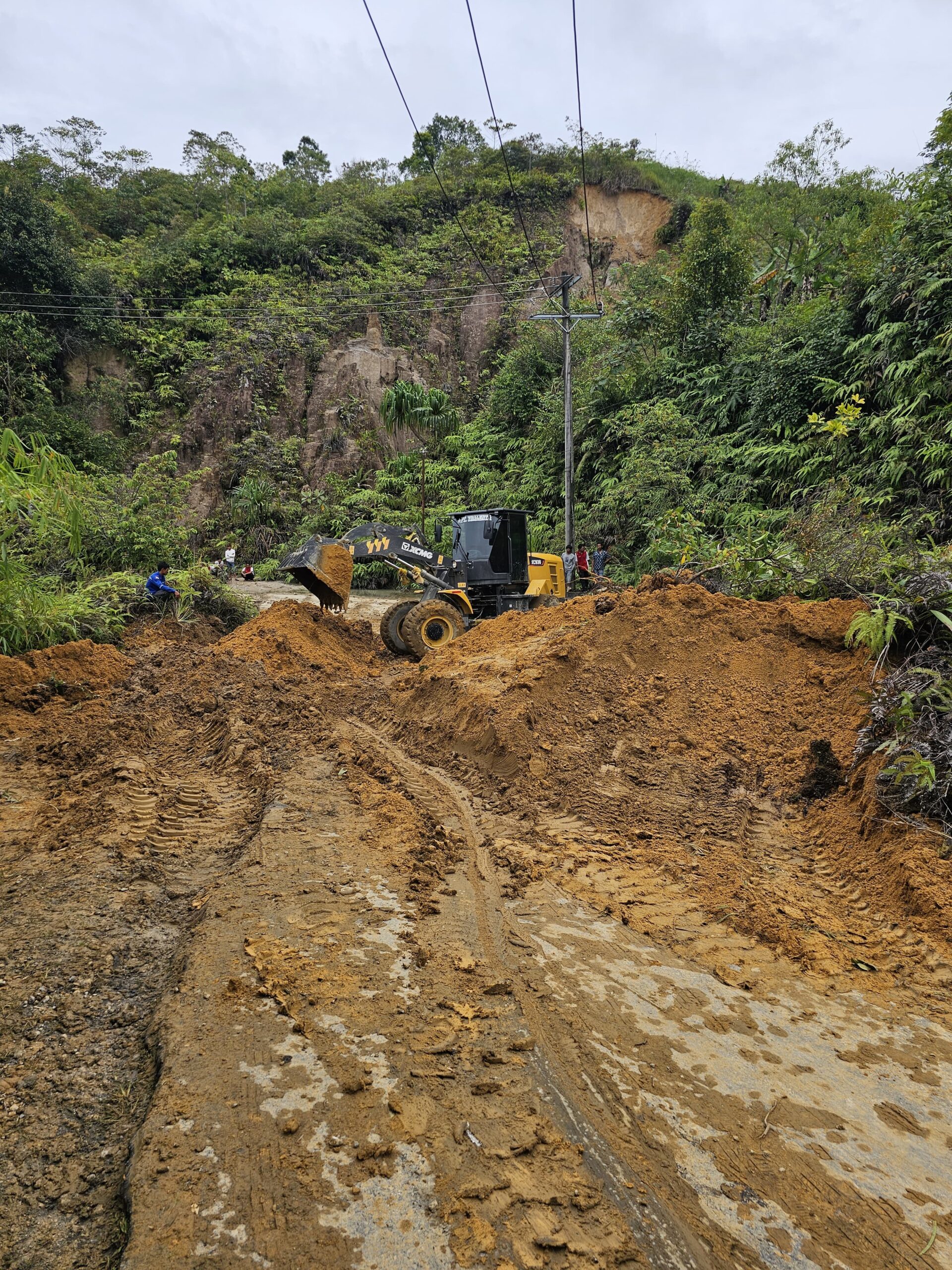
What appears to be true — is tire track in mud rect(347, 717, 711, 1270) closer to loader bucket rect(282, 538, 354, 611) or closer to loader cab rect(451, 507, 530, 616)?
loader bucket rect(282, 538, 354, 611)

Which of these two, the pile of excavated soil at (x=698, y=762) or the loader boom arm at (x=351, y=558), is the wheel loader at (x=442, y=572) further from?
the pile of excavated soil at (x=698, y=762)

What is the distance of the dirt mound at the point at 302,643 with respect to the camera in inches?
430

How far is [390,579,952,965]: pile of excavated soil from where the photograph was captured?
13.7 feet

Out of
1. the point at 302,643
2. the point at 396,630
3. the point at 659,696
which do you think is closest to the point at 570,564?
the point at 396,630

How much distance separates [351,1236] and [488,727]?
486 cm

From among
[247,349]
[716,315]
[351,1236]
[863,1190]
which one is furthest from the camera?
[247,349]

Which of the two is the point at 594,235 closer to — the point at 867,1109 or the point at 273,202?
the point at 273,202

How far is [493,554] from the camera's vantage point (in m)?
13.3

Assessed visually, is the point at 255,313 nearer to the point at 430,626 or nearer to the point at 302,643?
the point at 302,643

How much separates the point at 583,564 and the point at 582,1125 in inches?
680

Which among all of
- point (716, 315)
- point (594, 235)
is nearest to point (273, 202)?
point (594, 235)

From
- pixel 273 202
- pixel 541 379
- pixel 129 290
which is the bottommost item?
pixel 541 379

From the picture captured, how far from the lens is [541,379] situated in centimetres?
2794

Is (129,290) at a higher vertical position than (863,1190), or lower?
higher
